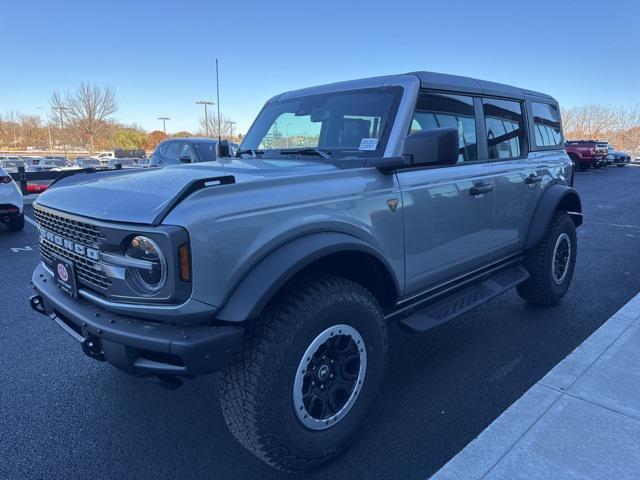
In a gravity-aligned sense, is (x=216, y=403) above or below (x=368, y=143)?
below

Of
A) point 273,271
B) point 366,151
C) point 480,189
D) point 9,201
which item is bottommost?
point 9,201

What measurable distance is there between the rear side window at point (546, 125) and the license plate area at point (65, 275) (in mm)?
3988

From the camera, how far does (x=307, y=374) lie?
7.59 ft

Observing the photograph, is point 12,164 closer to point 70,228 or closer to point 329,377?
point 70,228

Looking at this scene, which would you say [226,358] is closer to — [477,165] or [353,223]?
[353,223]

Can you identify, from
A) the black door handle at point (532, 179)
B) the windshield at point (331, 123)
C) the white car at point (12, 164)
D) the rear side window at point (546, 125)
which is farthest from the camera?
the white car at point (12, 164)

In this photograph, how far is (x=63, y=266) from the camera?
2.48m

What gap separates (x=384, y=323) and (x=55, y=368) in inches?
97.8

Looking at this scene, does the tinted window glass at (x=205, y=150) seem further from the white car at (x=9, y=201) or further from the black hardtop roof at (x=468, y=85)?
the black hardtop roof at (x=468, y=85)

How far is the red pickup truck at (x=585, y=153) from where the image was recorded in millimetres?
25891

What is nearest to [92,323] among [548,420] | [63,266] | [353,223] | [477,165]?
[63,266]

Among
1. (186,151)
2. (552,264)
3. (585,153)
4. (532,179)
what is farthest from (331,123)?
(585,153)

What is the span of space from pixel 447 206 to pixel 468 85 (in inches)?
42.7

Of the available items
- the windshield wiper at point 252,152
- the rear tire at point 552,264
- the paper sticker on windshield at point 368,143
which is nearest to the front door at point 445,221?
the paper sticker on windshield at point 368,143
